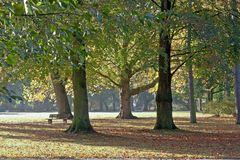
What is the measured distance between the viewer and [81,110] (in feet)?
76.5

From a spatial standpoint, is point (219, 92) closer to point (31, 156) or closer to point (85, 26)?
point (31, 156)

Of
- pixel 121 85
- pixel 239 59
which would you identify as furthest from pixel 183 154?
pixel 121 85

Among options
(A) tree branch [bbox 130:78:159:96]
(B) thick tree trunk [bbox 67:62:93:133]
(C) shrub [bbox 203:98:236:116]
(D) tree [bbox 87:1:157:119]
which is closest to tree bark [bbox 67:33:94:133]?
(B) thick tree trunk [bbox 67:62:93:133]

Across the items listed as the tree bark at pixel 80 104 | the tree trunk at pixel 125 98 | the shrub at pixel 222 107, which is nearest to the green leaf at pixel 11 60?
the tree bark at pixel 80 104

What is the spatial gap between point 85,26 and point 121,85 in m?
37.6

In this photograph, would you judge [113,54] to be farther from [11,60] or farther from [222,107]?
[222,107]

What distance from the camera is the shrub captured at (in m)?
45.5

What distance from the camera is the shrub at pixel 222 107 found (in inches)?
1793

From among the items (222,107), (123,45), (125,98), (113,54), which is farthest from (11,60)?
(222,107)

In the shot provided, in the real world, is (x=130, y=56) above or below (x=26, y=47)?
above

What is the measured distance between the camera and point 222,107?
154 feet

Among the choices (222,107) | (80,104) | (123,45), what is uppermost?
(123,45)

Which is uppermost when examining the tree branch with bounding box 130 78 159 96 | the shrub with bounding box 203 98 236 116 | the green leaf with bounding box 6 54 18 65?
the tree branch with bounding box 130 78 159 96

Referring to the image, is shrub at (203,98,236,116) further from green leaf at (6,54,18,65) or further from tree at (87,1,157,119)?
green leaf at (6,54,18,65)
